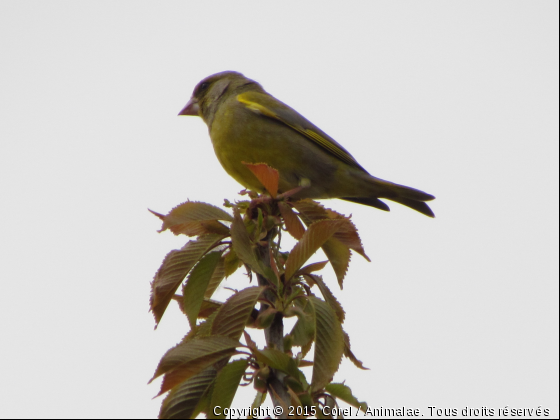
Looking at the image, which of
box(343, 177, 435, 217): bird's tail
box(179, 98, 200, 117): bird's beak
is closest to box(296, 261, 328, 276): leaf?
box(343, 177, 435, 217): bird's tail

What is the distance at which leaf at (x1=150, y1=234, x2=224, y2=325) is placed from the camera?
2.28m

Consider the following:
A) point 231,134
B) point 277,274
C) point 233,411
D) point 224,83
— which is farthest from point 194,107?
point 233,411

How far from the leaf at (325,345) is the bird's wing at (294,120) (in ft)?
9.15

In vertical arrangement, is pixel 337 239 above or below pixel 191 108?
below

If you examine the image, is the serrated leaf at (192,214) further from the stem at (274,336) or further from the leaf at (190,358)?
the leaf at (190,358)

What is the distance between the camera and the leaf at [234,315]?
2039mm

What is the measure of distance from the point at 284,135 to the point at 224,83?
1080mm

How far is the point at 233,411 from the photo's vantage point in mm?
1976

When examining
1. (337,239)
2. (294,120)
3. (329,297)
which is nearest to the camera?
(329,297)

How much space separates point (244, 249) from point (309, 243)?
0.24 metres

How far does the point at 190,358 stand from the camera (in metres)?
1.96

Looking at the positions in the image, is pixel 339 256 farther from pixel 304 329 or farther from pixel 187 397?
pixel 187 397

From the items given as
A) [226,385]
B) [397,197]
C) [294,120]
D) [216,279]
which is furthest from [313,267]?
[294,120]

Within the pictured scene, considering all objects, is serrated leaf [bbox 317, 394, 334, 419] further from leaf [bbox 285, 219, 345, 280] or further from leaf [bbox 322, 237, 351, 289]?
leaf [bbox 322, 237, 351, 289]
